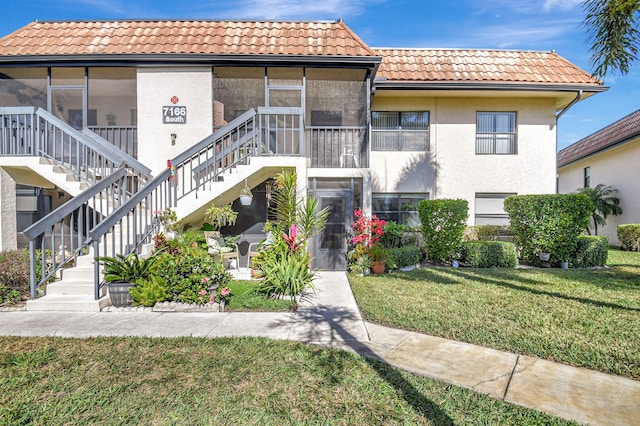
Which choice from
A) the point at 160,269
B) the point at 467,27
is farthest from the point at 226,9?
the point at 160,269

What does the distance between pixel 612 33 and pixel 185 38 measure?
10.9 metres

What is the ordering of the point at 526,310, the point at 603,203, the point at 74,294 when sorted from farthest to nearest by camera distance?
the point at 603,203, the point at 74,294, the point at 526,310

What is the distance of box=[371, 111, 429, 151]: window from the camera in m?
12.0

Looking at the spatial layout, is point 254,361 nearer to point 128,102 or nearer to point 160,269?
point 160,269

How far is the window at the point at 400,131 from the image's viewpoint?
12.0 meters

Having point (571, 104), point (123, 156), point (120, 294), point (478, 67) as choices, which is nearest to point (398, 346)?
point (120, 294)

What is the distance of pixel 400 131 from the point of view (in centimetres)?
1200

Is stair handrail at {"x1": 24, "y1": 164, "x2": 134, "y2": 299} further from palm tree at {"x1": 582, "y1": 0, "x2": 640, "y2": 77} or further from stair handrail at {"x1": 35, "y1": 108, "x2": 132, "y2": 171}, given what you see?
palm tree at {"x1": 582, "y1": 0, "x2": 640, "y2": 77}

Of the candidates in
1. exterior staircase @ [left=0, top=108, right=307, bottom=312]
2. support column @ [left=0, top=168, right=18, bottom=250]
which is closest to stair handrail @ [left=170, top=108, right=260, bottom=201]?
exterior staircase @ [left=0, top=108, right=307, bottom=312]

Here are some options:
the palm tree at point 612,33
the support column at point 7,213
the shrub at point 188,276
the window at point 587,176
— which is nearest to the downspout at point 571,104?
the palm tree at point 612,33

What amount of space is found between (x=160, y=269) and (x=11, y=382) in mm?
2594

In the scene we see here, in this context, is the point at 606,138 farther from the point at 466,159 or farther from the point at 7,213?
the point at 7,213

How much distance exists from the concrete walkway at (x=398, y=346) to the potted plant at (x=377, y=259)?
8.54 ft

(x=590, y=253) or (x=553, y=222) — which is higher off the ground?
(x=553, y=222)
